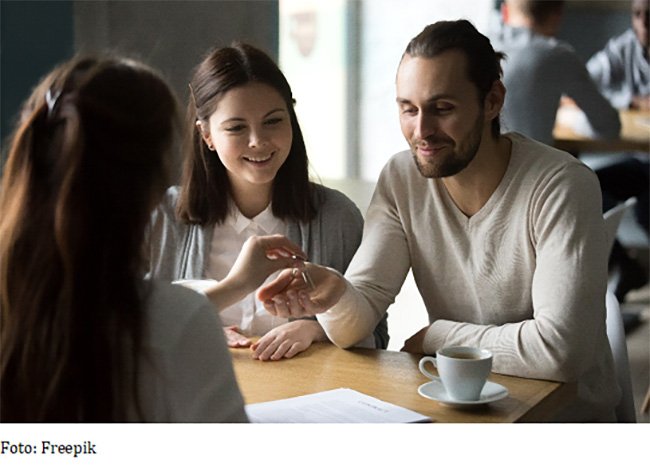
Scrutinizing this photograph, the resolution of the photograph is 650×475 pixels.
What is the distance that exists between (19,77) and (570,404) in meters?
0.87

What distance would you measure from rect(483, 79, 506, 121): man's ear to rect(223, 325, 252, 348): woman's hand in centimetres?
46

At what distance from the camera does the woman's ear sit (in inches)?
47.3

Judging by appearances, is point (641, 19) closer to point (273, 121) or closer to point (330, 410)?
point (273, 121)

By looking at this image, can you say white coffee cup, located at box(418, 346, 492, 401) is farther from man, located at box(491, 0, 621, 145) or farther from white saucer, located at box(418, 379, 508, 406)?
man, located at box(491, 0, 621, 145)

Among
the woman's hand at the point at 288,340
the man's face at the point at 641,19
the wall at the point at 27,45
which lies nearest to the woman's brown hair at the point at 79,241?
the wall at the point at 27,45

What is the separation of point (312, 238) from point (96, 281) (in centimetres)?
40

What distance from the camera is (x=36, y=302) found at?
95 cm

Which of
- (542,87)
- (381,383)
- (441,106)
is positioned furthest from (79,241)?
(542,87)

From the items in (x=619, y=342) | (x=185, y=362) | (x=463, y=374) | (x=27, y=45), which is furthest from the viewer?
(x=619, y=342)

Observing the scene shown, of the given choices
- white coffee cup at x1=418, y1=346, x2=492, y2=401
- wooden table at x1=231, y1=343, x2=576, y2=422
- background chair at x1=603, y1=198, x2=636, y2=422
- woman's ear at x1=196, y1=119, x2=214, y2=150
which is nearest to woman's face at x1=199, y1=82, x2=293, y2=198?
woman's ear at x1=196, y1=119, x2=214, y2=150

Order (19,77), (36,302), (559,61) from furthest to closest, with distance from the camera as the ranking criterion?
(559,61)
(19,77)
(36,302)

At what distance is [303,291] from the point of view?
49.6 inches
